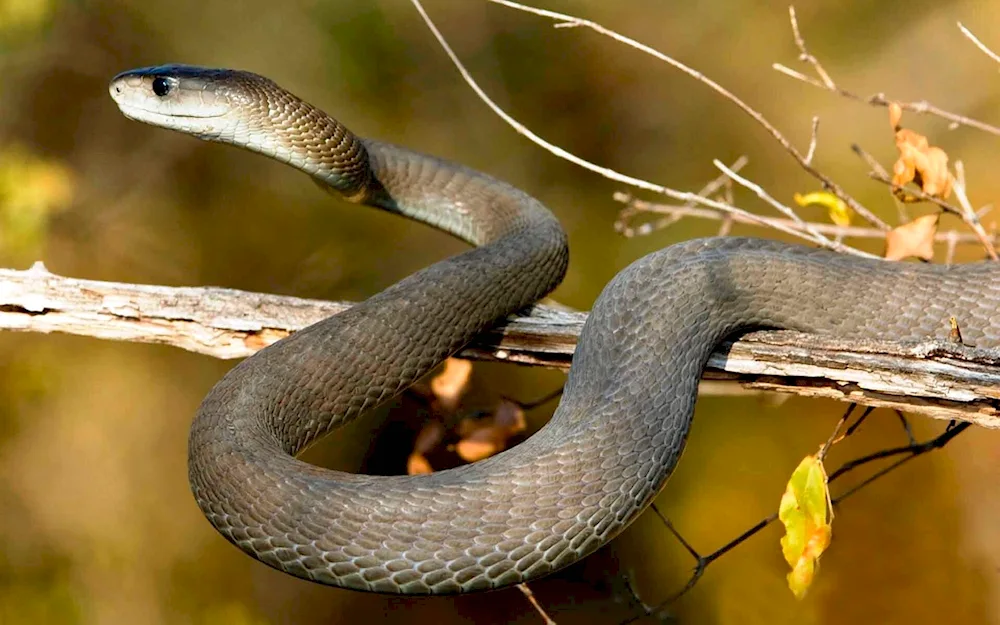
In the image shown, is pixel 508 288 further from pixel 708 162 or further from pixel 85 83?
pixel 85 83

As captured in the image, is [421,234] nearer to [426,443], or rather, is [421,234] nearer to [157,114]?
[426,443]

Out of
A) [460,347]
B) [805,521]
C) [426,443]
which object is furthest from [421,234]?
[805,521]

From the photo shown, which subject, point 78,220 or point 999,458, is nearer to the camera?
point 999,458

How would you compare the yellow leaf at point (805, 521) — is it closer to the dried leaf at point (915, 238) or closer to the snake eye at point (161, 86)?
the dried leaf at point (915, 238)

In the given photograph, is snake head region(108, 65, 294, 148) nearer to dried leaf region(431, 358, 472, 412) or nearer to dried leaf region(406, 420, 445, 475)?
dried leaf region(431, 358, 472, 412)

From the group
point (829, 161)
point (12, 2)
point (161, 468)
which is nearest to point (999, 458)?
point (829, 161)

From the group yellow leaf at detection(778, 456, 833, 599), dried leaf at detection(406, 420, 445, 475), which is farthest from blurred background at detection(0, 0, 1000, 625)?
yellow leaf at detection(778, 456, 833, 599)

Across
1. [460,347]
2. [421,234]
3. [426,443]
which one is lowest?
[421,234]
